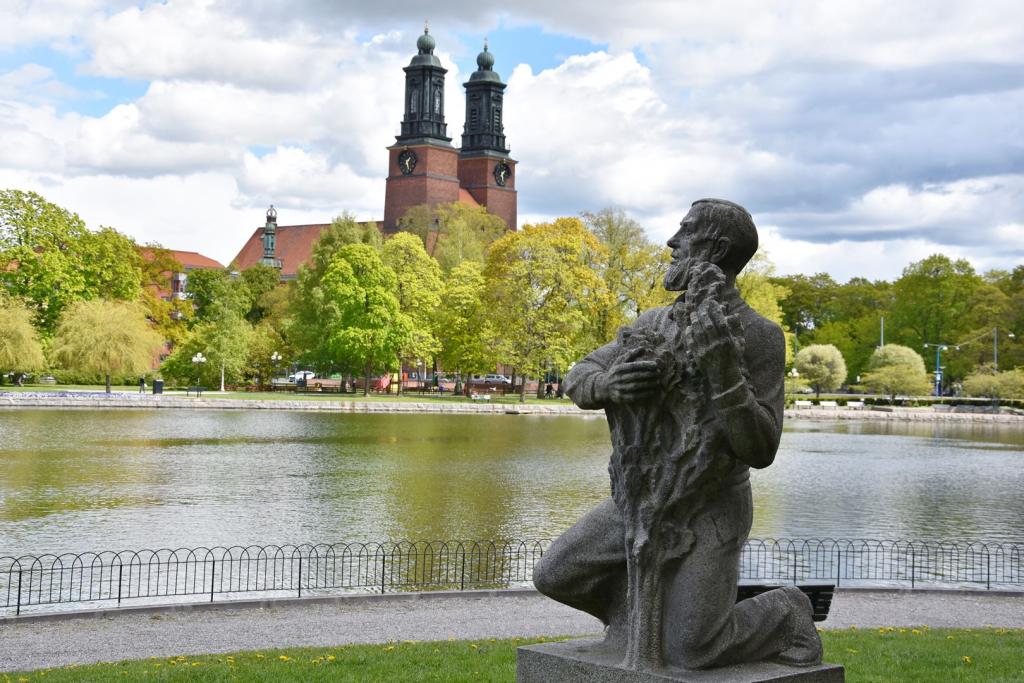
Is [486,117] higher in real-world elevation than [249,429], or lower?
higher

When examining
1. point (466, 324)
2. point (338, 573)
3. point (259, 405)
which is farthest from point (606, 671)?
point (466, 324)

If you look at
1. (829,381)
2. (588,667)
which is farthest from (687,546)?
(829,381)

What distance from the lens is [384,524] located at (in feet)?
74.0

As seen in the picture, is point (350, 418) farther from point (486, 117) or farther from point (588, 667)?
point (486, 117)

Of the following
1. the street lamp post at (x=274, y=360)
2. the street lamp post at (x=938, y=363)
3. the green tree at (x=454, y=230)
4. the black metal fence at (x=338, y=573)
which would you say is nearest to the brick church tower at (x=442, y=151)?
the green tree at (x=454, y=230)

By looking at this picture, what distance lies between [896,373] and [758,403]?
86.9 m

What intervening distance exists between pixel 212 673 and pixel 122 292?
234 ft

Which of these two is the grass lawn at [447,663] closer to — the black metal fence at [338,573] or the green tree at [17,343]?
the black metal fence at [338,573]

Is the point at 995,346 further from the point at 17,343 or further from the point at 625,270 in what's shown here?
the point at 17,343

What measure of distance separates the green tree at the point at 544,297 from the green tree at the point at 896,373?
29423 mm

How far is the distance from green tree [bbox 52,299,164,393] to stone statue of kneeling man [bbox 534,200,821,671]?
64833mm

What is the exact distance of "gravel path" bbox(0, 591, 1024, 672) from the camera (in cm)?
1170

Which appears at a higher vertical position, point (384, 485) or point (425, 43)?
point (425, 43)

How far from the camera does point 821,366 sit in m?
96.8
